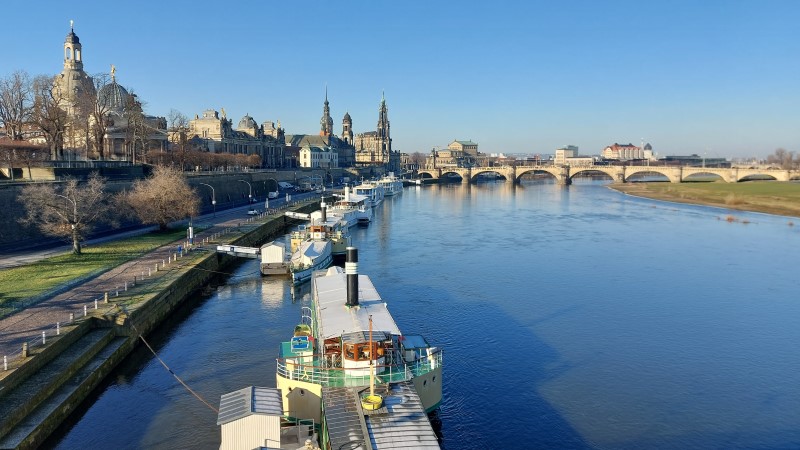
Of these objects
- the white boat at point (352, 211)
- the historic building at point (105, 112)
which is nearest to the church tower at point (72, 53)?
the historic building at point (105, 112)

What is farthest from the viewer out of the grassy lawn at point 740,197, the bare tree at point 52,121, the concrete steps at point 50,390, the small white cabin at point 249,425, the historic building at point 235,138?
the historic building at point 235,138

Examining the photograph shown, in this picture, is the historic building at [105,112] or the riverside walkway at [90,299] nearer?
the riverside walkway at [90,299]

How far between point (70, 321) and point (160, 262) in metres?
16.7

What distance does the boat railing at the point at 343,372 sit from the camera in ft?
67.9

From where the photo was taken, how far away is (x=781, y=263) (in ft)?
182

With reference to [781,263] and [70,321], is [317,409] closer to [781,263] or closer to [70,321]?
[70,321]

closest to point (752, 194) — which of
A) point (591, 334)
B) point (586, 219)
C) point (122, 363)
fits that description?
point (586, 219)

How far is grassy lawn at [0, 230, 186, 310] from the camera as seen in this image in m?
33.6

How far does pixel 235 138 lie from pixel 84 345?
131 metres

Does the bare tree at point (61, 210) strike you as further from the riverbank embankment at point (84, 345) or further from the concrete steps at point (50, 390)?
the concrete steps at point (50, 390)

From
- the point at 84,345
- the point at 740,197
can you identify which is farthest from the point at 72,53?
the point at 740,197

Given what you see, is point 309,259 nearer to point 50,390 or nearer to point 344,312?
point 344,312

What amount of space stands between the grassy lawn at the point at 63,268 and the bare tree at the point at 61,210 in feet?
6.38

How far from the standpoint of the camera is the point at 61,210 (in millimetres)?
48469
